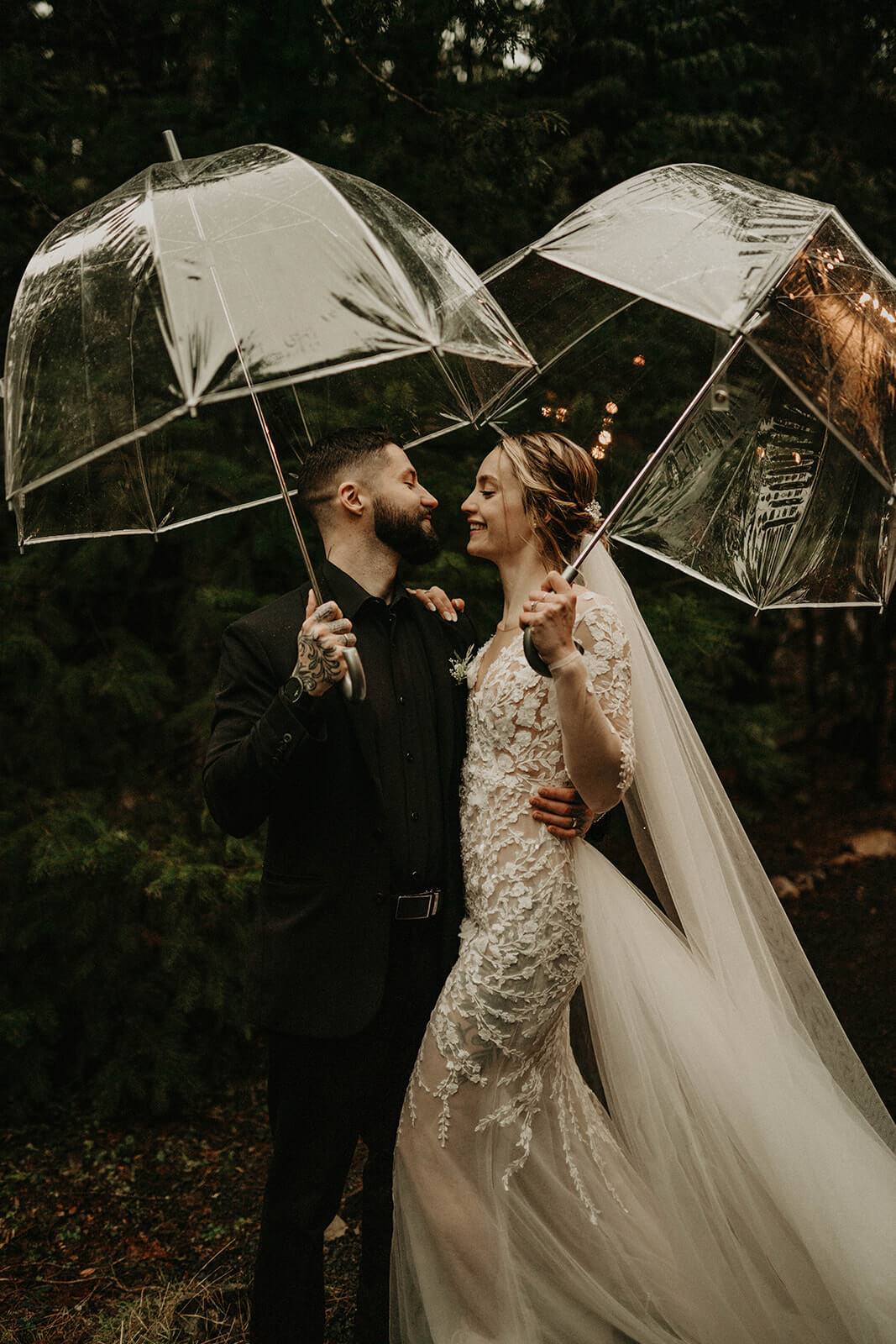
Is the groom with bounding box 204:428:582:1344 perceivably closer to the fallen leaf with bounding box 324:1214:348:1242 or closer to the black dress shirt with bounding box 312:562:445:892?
the black dress shirt with bounding box 312:562:445:892

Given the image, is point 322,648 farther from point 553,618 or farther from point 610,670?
point 610,670

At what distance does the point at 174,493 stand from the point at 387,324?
0.94m

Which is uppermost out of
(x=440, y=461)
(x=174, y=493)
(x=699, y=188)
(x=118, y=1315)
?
(x=699, y=188)

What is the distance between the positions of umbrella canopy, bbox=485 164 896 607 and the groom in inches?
27.2

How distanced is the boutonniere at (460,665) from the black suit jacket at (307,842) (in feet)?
1.23

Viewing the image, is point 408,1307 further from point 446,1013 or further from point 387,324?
point 387,324

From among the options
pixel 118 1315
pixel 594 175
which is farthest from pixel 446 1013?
pixel 594 175

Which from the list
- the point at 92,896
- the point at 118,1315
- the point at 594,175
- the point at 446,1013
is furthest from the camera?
the point at 594,175

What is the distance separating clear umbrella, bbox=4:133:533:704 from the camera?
2.13 m

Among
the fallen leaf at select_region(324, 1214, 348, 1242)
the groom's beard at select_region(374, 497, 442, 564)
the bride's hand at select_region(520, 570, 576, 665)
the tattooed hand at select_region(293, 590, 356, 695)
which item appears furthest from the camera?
the fallen leaf at select_region(324, 1214, 348, 1242)

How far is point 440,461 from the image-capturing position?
14.3 ft

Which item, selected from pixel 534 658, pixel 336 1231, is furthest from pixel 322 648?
pixel 336 1231

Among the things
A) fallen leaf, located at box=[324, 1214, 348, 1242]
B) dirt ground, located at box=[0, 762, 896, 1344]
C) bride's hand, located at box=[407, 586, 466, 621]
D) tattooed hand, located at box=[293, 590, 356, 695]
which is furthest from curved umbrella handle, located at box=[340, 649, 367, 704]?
fallen leaf, located at box=[324, 1214, 348, 1242]

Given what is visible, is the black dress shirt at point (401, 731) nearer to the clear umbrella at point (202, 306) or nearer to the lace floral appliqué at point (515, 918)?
the lace floral appliqué at point (515, 918)
